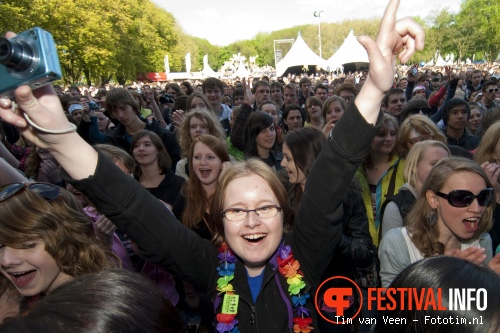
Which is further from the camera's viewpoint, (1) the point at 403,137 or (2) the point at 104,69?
(2) the point at 104,69

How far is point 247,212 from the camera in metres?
1.70

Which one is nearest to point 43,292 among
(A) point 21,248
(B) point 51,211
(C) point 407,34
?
(A) point 21,248

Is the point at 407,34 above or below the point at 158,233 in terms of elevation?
above

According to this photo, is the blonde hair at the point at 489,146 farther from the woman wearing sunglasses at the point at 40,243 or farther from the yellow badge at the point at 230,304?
the woman wearing sunglasses at the point at 40,243

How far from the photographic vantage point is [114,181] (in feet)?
4.57

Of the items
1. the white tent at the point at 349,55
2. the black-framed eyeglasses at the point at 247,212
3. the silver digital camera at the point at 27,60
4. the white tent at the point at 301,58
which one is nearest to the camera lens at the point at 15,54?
the silver digital camera at the point at 27,60

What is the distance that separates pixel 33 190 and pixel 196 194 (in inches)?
60.8

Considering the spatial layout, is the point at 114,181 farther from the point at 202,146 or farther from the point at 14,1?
the point at 14,1

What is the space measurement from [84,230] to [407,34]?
5.63 feet

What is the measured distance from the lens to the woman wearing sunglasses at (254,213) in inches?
52.9

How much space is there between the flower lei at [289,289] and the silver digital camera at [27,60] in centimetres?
104

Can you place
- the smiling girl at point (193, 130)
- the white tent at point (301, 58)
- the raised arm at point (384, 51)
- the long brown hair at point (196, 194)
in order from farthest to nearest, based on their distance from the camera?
the white tent at point (301, 58) → the smiling girl at point (193, 130) → the long brown hair at point (196, 194) → the raised arm at point (384, 51)

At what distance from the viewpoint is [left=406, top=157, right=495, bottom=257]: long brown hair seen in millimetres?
2256

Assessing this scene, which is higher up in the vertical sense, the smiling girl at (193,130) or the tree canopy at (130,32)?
the tree canopy at (130,32)
